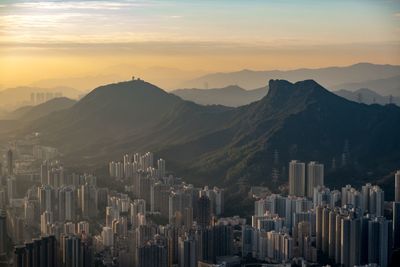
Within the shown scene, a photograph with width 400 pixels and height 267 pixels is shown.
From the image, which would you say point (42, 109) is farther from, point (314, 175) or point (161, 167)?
point (314, 175)

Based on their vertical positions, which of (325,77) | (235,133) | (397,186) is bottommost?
(397,186)

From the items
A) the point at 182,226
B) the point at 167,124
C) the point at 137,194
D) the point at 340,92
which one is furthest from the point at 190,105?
the point at 182,226

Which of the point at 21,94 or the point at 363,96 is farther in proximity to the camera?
the point at 363,96

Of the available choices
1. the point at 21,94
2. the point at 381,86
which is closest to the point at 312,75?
the point at 381,86

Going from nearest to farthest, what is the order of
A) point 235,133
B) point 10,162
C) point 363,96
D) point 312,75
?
point 10,162 < point 312,75 < point 235,133 < point 363,96

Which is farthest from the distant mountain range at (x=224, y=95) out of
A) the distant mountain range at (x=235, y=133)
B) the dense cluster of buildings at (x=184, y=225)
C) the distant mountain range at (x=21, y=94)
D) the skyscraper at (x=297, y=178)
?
the dense cluster of buildings at (x=184, y=225)

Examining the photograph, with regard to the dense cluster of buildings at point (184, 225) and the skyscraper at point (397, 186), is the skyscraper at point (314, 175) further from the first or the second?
the skyscraper at point (397, 186)
